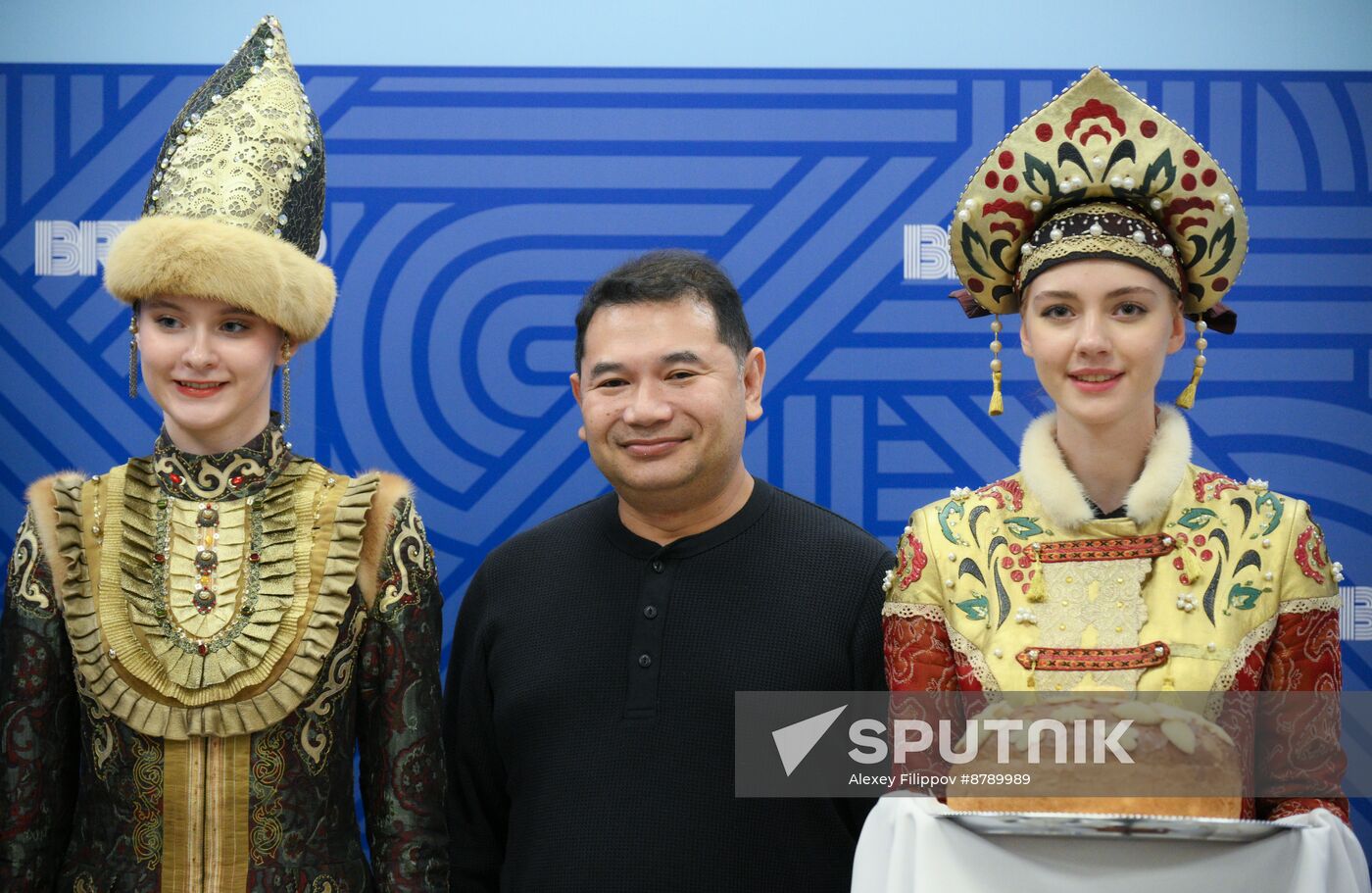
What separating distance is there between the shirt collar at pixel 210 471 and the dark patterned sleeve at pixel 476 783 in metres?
0.48

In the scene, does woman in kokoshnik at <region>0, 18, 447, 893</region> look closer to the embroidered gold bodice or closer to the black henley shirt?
the embroidered gold bodice

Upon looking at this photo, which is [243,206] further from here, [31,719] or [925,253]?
[925,253]

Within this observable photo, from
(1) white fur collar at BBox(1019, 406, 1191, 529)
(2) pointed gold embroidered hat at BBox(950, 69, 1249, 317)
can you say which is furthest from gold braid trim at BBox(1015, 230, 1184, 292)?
(1) white fur collar at BBox(1019, 406, 1191, 529)

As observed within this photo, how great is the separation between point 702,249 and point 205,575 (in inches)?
57.4

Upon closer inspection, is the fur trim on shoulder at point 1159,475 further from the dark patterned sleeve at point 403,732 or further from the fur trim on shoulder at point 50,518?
the fur trim on shoulder at point 50,518

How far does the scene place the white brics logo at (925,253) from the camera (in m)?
3.46

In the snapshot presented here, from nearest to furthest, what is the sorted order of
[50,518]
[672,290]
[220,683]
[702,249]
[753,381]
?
[220,683], [50,518], [672,290], [753,381], [702,249]

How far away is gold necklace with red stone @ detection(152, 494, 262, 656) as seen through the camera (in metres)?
2.38

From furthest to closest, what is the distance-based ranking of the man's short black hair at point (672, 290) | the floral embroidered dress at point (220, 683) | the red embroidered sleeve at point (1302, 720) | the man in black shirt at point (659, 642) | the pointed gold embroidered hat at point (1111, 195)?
the man's short black hair at point (672, 290) → the man in black shirt at point (659, 642) → the floral embroidered dress at point (220, 683) → the pointed gold embroidered hat at point (1111, 195) → the red embroidered sleeve at point (1302, 720)

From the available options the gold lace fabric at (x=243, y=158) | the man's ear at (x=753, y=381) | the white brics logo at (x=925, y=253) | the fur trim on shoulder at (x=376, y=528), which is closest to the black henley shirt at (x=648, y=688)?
the man's ear at (x=753, y=381)

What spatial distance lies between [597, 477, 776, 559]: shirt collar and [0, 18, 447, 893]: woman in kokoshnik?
1.09 feet

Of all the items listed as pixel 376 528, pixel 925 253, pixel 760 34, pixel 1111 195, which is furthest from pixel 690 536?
pixel 760 34

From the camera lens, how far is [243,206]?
8.09 ft

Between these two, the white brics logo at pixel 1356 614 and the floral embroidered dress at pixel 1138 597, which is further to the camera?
the white brics logo at pixel 1356 614
